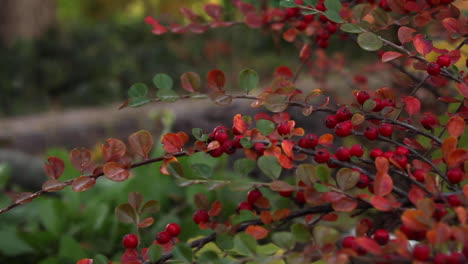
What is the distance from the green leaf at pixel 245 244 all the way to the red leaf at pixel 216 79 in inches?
14.9

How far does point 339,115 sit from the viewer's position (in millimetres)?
919

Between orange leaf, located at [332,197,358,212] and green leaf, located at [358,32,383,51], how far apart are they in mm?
266

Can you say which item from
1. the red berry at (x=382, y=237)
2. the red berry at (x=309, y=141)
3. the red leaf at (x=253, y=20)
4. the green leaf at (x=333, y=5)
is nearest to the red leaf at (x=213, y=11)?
the red leaf at (x=253, y=20)

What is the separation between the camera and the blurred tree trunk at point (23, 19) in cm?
797

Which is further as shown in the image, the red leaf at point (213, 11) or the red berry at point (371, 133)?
the red leaf at point (213, 11)

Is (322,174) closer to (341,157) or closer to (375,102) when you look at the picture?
(341,157)

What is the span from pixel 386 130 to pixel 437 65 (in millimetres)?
142

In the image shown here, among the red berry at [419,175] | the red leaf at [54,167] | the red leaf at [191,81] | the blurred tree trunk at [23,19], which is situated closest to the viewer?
the red berry at [419,175]

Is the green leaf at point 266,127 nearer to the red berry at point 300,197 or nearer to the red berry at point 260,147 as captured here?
the red berry at point 260,147

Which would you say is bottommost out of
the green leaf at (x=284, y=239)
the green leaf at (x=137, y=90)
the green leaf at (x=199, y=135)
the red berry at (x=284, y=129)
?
the green leaf at (x=284, y=239)

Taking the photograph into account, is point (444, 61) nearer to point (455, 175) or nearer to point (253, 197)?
point (455, 175)

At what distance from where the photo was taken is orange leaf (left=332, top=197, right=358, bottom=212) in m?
0.78

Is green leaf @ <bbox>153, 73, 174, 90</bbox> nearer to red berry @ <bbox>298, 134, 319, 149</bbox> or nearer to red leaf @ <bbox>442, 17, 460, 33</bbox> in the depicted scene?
red berry @ <bbox>298, 134, 319, 149</bbox>

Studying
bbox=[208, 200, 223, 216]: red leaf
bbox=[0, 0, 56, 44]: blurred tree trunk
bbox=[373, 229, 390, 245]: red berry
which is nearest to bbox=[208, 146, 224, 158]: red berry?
bbox=[208, 200, 223, 216]: red leaf
